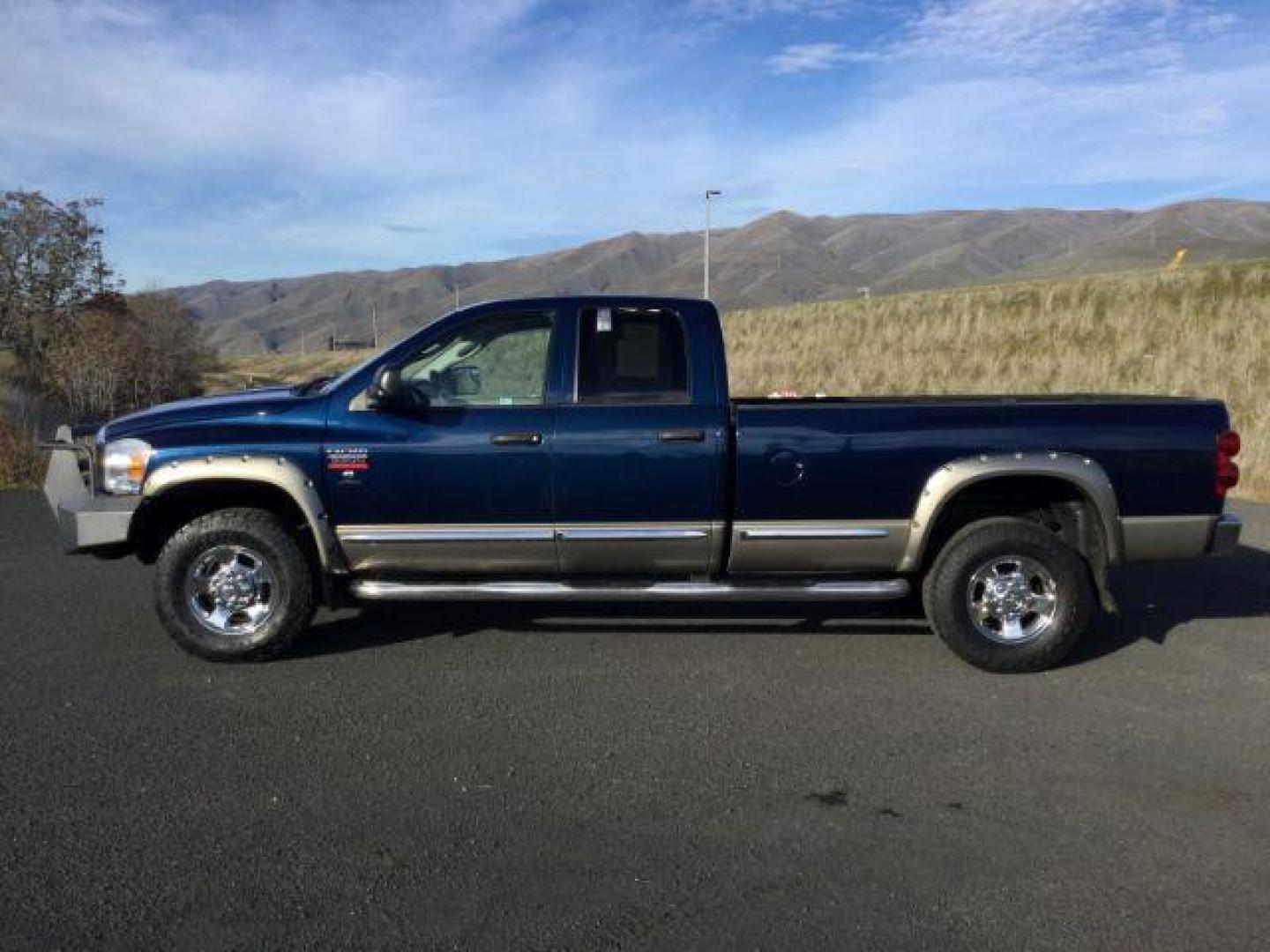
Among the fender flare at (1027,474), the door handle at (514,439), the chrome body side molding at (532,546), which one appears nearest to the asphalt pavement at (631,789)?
the chrome body side molding at (532,546)

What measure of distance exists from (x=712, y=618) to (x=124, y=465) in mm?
3431

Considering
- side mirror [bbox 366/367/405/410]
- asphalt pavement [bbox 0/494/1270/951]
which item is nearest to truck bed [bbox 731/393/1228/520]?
asphalt pavement [bbox 0/494/1270/951]

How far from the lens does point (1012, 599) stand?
17.6ft

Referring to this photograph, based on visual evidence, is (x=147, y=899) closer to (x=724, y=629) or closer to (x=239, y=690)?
(x=239, y=690)

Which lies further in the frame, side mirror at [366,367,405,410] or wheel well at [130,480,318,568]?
wheel well at [130,480,318,568]

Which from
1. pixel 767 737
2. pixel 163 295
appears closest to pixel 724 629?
pixel 767 737

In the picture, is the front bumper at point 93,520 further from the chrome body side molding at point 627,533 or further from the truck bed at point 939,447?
the truck bed at point 939,447

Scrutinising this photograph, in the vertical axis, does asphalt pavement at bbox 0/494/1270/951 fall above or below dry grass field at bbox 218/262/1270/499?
below

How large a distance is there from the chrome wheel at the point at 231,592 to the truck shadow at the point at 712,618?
12.2 inches

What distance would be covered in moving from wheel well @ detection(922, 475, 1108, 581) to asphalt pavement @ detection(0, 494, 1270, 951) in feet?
2.07

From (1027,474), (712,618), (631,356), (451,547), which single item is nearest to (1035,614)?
(1027,474)

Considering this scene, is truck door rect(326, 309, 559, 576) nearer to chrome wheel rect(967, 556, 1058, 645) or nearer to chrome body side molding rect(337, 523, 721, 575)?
chrome body side molding rect(337, 523, 721, 575)

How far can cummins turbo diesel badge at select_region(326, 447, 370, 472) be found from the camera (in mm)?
5320

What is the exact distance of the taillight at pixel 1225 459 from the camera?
208 inches
